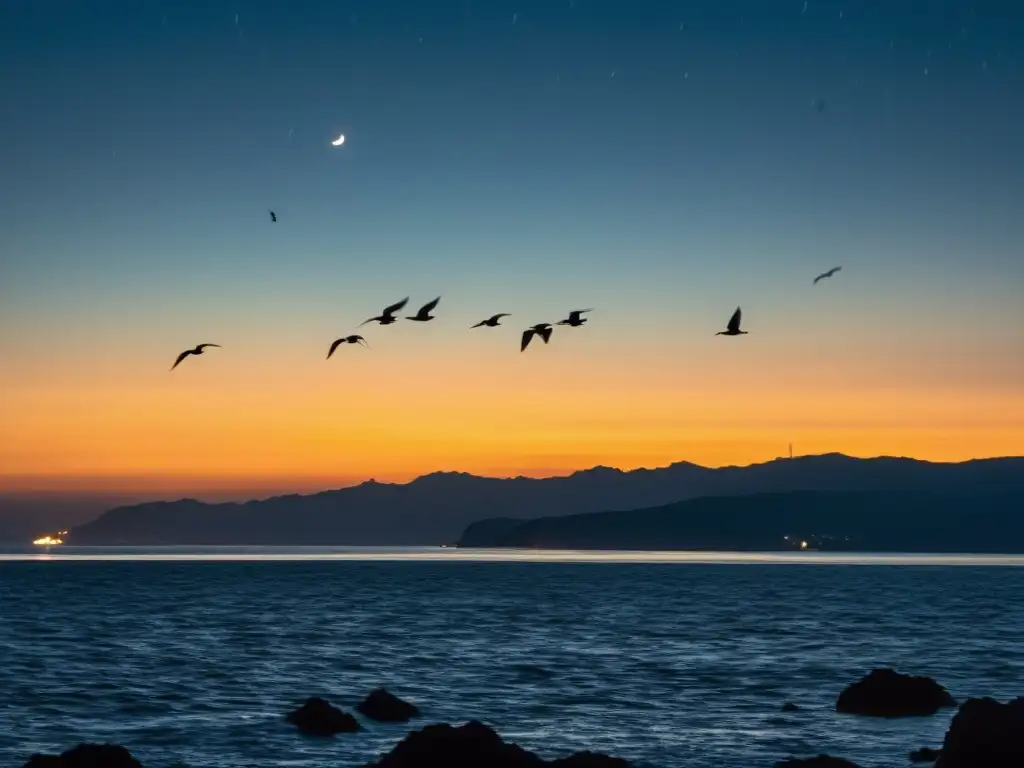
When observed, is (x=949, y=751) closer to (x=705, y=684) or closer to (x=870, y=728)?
(x=870, y=728)

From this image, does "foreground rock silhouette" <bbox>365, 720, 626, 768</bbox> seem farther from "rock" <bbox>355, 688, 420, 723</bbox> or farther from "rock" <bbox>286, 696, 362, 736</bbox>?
"rock" <bbox>355, 688, 420, 723</bbox>

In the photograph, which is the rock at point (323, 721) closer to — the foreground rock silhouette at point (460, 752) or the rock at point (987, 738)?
the foreground rock silhouette at point (460, 752)

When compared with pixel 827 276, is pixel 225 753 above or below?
below

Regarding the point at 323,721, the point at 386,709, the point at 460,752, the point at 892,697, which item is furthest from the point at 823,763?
the point at 386,709

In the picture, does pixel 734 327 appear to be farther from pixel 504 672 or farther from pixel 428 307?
pixel 504 672

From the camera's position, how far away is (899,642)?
262 ft

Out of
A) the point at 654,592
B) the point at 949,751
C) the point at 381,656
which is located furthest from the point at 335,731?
the point at 654,592

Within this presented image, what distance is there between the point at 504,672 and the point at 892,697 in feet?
68.1

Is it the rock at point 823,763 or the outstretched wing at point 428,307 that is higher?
the outstretched wing at point 428,307

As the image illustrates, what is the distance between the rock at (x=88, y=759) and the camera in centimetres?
3020

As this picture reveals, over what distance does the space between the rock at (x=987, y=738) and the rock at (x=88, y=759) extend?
18001mm

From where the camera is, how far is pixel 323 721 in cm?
4162

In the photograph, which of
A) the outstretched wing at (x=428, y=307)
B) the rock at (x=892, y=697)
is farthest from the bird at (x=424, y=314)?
the rock at (x=892, y=697)

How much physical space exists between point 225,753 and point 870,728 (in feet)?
63.9
